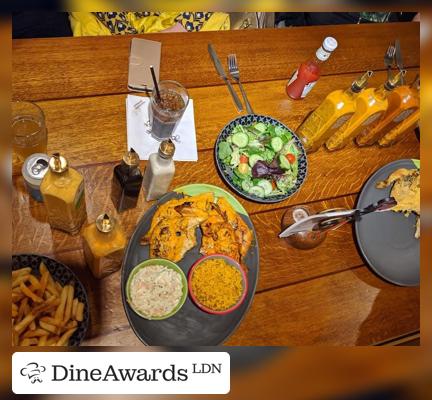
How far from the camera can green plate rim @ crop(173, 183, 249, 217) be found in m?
1.24

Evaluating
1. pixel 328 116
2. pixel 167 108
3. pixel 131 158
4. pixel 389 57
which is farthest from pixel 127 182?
pixel 389 57

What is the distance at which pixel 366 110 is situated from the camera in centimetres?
132

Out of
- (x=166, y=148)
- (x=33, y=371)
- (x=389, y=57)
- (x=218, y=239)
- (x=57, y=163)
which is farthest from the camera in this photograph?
(x=389, y=57)

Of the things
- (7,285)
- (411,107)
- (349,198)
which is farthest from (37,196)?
(411,107)

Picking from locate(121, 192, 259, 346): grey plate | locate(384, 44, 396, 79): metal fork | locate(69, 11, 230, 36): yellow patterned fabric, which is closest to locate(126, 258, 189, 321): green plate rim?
locate(121, 192, 259, 346): grey plate

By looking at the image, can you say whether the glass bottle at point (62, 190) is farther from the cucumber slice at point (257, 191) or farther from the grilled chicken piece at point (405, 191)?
the grilled chicken piece at point (405, 191)

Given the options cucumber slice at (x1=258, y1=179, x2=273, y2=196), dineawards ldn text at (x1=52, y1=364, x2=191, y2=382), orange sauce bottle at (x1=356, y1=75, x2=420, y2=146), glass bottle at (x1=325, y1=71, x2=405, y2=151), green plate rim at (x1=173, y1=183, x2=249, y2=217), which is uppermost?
orange sauce bottle at (x1=356, y1=75, x2=420, y2=146)

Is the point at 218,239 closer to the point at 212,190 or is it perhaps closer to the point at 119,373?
the point at 212,190

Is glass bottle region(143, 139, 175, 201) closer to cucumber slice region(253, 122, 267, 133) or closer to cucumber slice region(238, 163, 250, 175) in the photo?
cucumber slice region(238, 163, 250, 175)

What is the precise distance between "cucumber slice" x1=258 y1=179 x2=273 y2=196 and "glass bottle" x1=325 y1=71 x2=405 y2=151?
0.29 metres

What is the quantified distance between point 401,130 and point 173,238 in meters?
0.87

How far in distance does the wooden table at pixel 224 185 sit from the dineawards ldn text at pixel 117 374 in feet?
0.92

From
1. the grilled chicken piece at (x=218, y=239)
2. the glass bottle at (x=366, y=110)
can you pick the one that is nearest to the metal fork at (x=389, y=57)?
the glass bottle at (x=366, y=110)

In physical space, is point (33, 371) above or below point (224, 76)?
below
